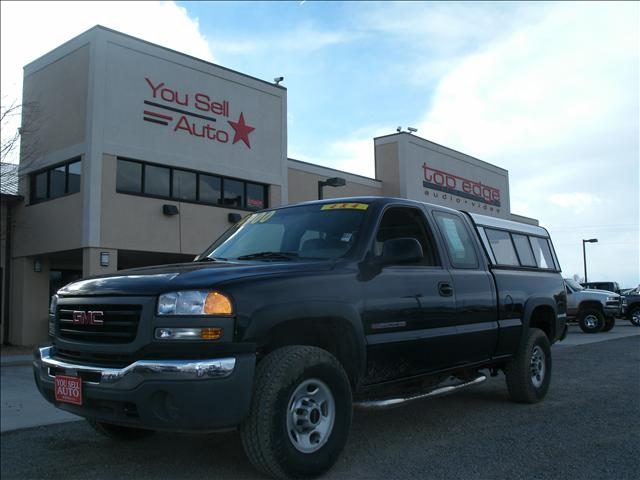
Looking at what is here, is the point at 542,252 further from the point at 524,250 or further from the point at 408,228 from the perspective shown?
the point at 408,228

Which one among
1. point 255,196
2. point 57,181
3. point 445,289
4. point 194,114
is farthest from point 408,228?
point 255,196

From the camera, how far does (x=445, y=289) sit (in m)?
4.95

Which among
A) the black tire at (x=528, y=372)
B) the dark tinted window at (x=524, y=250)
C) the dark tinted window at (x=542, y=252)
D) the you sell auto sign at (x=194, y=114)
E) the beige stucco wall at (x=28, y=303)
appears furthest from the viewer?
the beige stucco wall at (x=28, y=303)

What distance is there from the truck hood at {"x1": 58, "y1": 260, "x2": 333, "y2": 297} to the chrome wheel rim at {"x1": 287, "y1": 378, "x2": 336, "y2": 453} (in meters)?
0.77

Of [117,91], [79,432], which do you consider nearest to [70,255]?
[117,91]

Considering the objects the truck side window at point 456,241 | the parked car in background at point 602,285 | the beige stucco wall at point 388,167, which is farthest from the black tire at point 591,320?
the truck side window at point 456,241

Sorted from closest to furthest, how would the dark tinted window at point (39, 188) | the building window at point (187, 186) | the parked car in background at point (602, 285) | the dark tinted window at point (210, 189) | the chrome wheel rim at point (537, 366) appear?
1. the chrome wheel rim at point (537, 366)
2. the building window at point (187, 186)
3. the dark tinted window at point (39, 188)
4. the dark tinted window at point (210, 189)
5. the parked car in background at point (602, 285)

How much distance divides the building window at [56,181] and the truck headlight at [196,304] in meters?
13.4

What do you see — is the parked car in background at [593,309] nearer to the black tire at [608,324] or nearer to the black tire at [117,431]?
the black tire at [608,324]

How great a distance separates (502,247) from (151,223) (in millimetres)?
11697

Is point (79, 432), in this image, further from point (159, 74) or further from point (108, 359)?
point (159, 74)

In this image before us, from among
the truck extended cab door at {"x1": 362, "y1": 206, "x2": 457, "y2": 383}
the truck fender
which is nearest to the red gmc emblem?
the truck fender

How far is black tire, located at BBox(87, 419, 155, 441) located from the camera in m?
4.64

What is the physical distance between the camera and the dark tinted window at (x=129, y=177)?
51.1 feet
